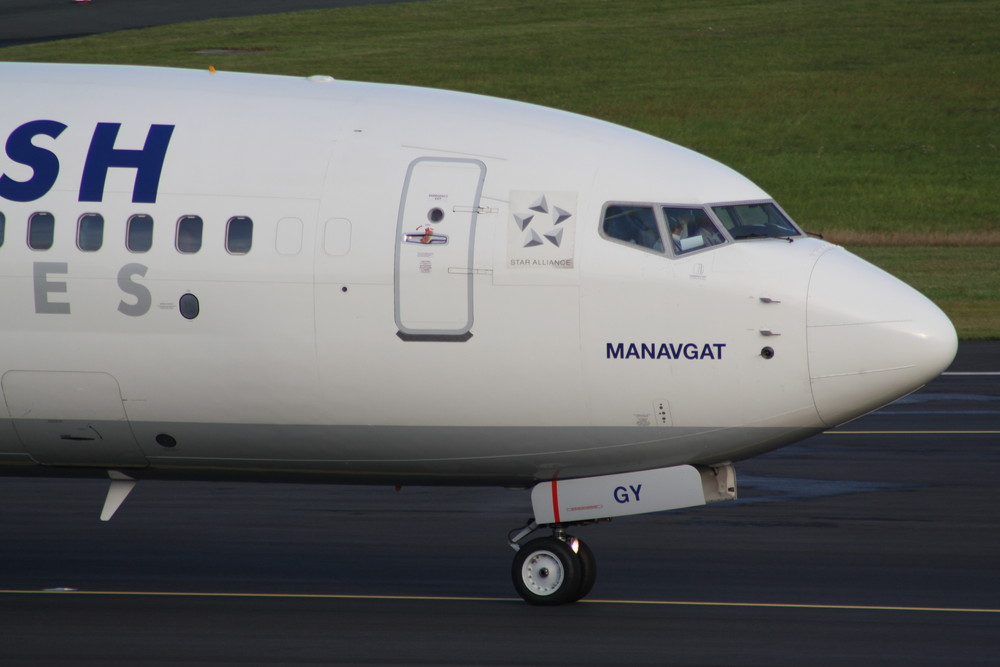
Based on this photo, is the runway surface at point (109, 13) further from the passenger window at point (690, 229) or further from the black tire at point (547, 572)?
the passenger window at point (690, 229)

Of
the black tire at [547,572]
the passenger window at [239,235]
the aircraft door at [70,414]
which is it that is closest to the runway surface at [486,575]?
the black tire at [547,572]

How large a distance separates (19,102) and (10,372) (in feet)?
8.20

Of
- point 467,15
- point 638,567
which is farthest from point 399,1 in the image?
point 638,567

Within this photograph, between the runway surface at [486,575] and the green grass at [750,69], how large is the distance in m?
31.6

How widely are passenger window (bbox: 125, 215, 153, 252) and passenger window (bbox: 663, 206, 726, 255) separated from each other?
174 inches

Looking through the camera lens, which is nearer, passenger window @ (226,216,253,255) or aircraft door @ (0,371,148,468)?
passenger window @ (226,216,253,255)

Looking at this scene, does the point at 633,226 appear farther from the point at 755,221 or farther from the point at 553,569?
the point at 553,569

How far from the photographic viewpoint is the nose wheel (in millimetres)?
13609

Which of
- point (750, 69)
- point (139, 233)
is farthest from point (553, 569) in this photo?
point (750, 69)

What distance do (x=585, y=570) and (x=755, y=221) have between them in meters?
3.45

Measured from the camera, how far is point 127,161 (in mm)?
13422

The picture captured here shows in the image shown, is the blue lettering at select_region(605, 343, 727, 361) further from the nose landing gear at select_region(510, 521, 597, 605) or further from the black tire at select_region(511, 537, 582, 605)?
the black tire at select_region(511, 537, 582, 605)

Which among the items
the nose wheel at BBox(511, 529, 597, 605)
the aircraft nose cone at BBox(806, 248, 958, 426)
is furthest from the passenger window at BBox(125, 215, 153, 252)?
the aircraft nose cone at BBox(806, 248, 958, 426)

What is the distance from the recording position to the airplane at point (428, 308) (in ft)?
41.6
